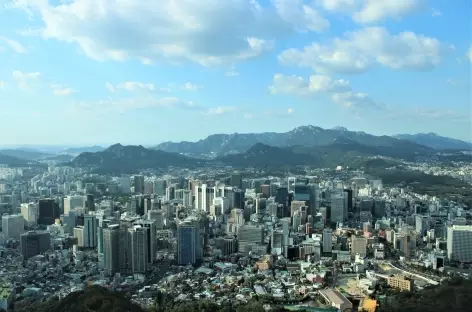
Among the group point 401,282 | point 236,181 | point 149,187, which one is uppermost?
point 236,181

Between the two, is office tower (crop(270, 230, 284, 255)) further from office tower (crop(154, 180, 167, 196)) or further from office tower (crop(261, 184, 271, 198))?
office tower (crop(154, 180, 167, 196))

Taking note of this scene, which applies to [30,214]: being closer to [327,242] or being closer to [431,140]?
[327,242]

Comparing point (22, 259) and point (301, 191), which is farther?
point (301, 191)

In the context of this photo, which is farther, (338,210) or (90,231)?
(338,210)

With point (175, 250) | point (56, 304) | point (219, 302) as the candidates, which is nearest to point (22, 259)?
point (175, 250)

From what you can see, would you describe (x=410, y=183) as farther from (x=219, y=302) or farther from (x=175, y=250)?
(x=219, y=302)

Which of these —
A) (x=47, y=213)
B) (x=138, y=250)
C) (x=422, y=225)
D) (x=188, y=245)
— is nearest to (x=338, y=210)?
(x=422, y=225)

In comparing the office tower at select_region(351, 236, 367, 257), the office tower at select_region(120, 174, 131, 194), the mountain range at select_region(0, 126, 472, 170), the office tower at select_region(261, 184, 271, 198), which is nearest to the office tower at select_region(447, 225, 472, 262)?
the office tower at select_region(351, 236, 367, 257)
